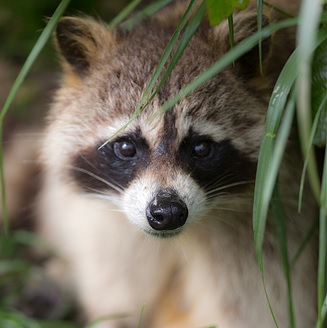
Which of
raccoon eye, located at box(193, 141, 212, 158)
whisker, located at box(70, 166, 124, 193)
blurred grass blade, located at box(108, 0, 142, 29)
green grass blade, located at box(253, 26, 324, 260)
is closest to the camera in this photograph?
green grass blade, located at box(253, 26, 324, 260)

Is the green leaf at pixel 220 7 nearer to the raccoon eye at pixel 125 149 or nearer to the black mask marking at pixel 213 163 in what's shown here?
the black mask marking at pixel 213 163

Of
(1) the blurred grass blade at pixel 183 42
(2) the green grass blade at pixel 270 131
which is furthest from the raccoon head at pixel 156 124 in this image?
(2) the green grass blade at pixel 270 131

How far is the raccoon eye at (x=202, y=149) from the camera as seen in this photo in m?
2.68

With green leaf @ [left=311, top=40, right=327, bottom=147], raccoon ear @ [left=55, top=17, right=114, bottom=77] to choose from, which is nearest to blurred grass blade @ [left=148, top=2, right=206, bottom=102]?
green leaf @ [left=311, top=40, right=327, bottom=147]

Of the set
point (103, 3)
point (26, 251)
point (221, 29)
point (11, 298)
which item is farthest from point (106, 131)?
point (103, 3)

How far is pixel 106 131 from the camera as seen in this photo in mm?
2791

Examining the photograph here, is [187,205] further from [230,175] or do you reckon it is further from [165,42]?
[165,42]

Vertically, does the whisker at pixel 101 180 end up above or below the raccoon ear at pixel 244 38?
below

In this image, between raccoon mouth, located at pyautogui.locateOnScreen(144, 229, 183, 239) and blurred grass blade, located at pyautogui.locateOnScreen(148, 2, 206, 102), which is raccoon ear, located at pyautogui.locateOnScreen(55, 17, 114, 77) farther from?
raccoon mouth, located at pyautogui.locateOnScreen(144, 229, 183, 239)

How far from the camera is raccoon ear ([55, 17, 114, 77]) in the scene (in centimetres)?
288

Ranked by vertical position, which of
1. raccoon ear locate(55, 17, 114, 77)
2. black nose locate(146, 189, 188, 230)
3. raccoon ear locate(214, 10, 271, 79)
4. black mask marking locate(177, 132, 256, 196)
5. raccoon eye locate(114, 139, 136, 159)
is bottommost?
black nose locate(146, 189, 188, 230)

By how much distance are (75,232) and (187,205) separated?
132 cm

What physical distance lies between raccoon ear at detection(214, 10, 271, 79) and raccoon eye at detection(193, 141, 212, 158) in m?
0.30

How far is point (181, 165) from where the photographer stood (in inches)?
103
